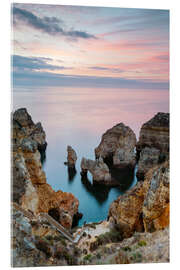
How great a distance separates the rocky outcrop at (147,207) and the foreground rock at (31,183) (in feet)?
A: 8.19

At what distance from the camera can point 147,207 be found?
20.7 feet

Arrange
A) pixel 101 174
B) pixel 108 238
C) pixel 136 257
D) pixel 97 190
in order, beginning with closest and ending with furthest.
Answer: pixel 136 257 < pixel 108 238 < pixel 97 190 < pixel 101 174

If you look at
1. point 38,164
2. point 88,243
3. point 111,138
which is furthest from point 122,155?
point 88,243

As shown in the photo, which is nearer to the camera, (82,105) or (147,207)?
(147,207)

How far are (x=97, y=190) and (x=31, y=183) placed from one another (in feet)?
29.6

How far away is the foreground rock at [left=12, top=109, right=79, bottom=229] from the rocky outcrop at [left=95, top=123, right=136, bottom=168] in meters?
9.23

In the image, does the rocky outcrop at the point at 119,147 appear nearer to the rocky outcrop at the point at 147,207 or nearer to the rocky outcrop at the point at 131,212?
the rocky outcrop at the point at 147,207

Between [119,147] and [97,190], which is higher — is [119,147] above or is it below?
above

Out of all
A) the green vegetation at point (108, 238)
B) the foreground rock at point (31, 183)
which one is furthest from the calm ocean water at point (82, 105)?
the green vegetation at point (108, 238)

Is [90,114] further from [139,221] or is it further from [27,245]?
[27,245]

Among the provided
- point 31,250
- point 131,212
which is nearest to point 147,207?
point 131,212

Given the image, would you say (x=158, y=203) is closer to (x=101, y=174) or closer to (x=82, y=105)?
(x=82, y=105)
